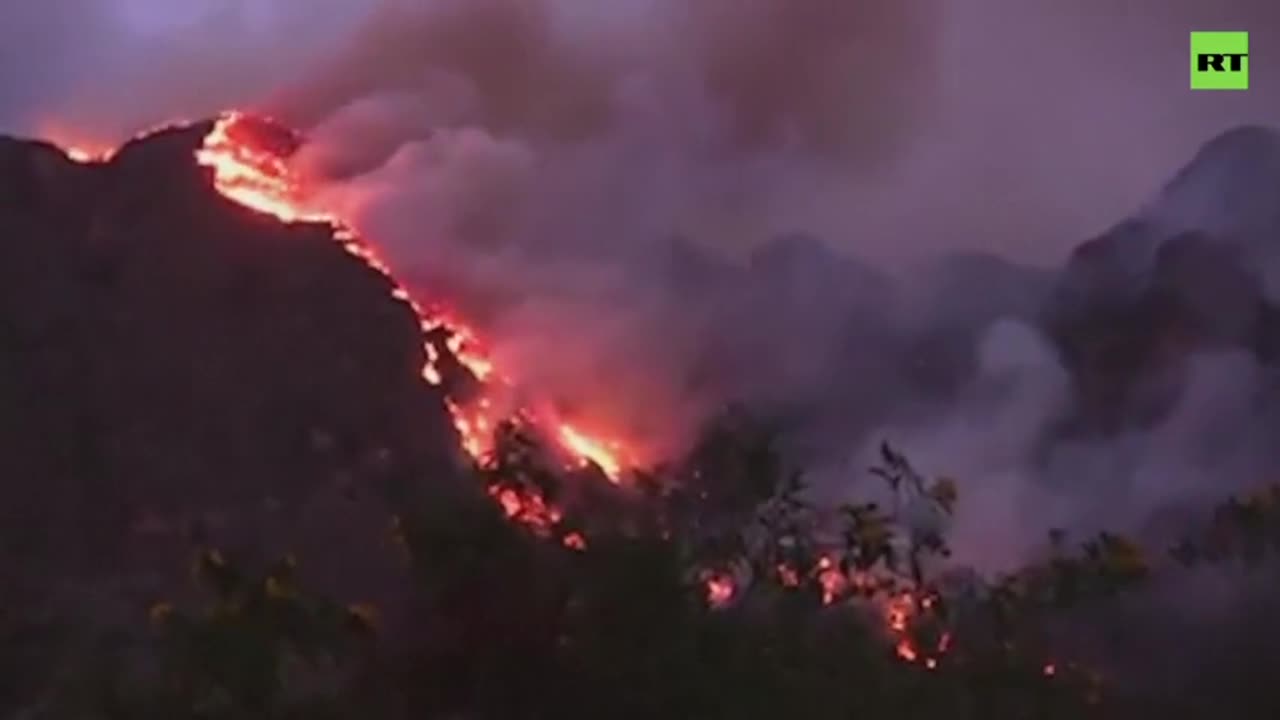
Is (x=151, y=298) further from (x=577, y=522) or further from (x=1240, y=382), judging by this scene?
(x=577, y=522)

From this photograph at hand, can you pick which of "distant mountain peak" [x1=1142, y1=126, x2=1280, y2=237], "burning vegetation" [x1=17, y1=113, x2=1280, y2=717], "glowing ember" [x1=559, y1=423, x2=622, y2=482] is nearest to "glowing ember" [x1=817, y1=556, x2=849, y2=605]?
"burning vegetation" [x1=17, y1=113, x2=1280, y2=717]

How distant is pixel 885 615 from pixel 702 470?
3.93 meters

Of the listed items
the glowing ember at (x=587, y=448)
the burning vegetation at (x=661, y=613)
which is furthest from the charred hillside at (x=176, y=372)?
the burning vegetation at (x=661, y=613)

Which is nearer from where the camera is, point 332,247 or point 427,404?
point 427,404

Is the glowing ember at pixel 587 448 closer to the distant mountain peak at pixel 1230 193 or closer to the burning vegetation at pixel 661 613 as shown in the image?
the burning vegetation at pixel 661 613

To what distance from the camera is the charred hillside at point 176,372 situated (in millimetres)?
79312

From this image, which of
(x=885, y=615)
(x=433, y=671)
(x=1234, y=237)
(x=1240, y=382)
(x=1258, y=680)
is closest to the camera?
(x=433, y=671)

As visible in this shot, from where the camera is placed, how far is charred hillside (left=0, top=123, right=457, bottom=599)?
79312mm

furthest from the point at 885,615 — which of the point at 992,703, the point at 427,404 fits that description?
the point at 427,404

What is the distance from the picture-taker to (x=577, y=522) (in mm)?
27766

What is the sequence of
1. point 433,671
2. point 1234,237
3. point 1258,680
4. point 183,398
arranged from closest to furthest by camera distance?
point 433,671, point 1258,680, point 183,398, point 1234,237

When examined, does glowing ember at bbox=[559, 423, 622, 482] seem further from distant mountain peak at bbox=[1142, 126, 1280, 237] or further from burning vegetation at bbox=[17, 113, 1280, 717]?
distant mountain peak at bbox=[1142, 126, 1280, 237]

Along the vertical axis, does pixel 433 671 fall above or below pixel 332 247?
below

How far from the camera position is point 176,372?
88562mm
